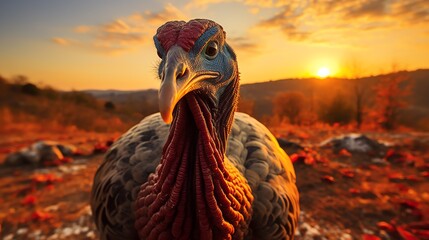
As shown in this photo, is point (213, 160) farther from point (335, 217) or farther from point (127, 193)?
point (335, 217)

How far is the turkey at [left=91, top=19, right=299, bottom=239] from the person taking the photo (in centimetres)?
169

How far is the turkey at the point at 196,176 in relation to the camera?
5.54 feet

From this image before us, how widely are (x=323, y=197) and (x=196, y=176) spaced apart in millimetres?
5153

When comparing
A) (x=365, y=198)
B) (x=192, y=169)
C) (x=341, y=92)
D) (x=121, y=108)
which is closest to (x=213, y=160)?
(x=192, y=169)

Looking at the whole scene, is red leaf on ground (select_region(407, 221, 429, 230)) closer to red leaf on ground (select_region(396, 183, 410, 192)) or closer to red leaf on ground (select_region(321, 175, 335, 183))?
red leaf on ground (select_region(396, 183, 410, 192))

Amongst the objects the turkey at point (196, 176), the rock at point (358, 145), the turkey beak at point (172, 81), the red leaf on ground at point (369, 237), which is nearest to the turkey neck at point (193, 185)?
the turkey at point (196, 176)

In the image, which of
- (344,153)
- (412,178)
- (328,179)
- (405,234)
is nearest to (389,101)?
(344,153)

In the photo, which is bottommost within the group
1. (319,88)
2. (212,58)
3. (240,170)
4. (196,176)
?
(240,170)

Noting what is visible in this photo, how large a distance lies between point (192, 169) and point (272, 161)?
1281 millimetres

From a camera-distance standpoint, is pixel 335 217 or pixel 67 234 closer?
pixel 67 234

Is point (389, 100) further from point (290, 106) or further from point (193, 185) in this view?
point (193, 185)

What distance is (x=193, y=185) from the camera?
1966 millimetres

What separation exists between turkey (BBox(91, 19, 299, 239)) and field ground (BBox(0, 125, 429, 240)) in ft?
9.31

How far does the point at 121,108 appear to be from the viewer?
2823 centimetres
